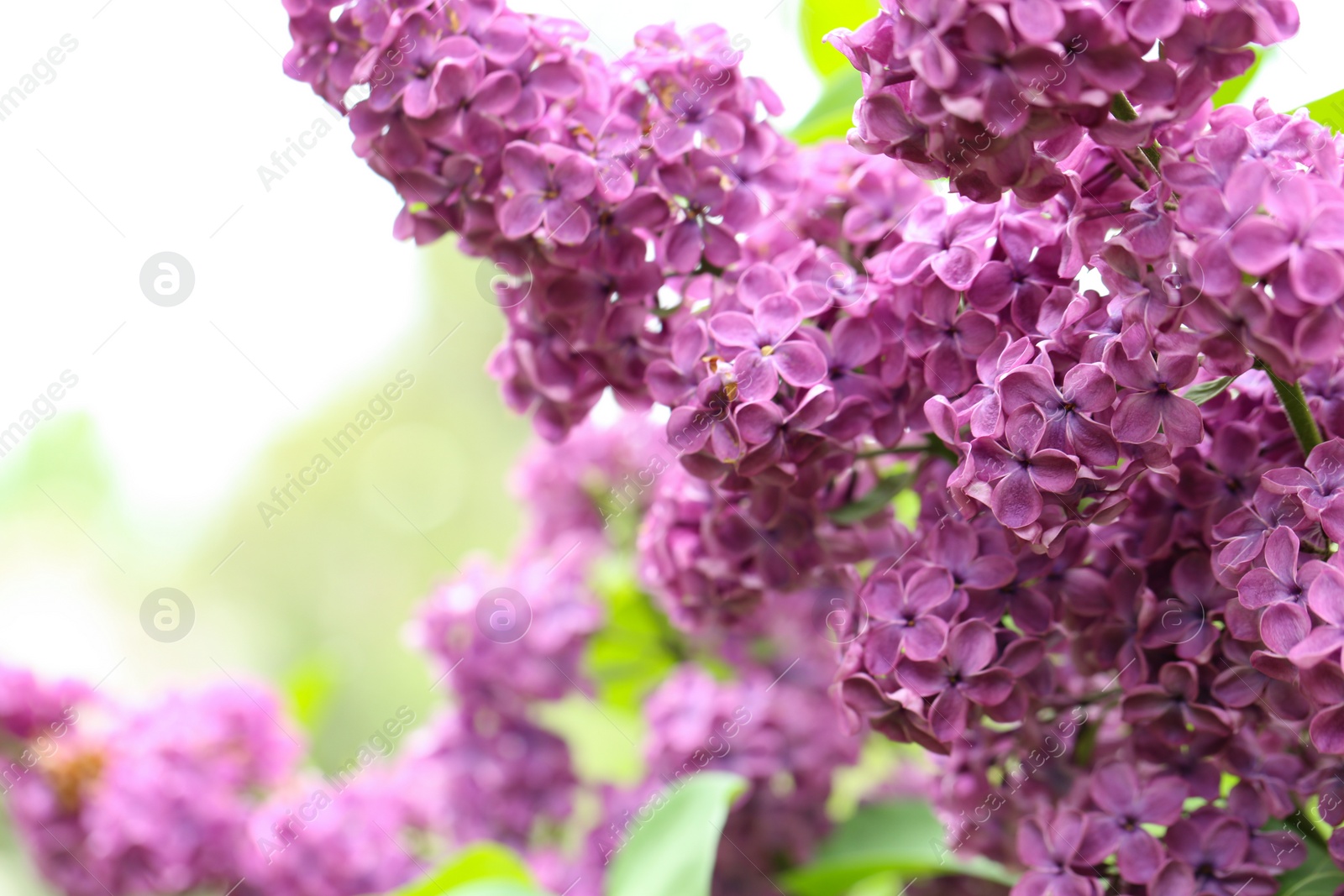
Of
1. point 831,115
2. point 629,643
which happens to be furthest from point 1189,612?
point 629,643

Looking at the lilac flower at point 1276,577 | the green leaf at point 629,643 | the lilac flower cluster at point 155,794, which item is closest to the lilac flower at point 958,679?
the lilac flower at point 1276,577

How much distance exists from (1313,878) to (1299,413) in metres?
0.21

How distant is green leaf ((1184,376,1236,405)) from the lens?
1.42 ft

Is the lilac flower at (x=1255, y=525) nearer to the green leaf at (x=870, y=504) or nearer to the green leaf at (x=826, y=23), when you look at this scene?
the green leaf at (x=870, y=504)

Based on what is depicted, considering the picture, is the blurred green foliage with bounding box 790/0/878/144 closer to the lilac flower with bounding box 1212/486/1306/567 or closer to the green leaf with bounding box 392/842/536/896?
the lilac flower with bounding box 1212/486/1306/567

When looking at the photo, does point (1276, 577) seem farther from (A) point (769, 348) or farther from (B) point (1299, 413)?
(A) point (769, 348)

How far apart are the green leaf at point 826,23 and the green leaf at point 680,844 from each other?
49cm

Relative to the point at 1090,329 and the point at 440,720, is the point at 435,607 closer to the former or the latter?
the point at 440,720

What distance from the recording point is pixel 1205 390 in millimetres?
433

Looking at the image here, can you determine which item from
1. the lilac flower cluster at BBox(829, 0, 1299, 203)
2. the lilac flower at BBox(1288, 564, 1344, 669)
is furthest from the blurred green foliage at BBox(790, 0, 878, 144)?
the lilac flower at BBox(1288, 564, 1344, 669)

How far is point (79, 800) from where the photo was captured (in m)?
1.03

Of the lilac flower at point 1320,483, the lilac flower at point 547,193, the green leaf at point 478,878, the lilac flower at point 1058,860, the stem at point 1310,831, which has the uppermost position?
the lilac flower at point 547,193

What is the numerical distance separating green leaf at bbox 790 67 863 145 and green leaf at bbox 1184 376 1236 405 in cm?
37

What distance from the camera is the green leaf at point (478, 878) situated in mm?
659
